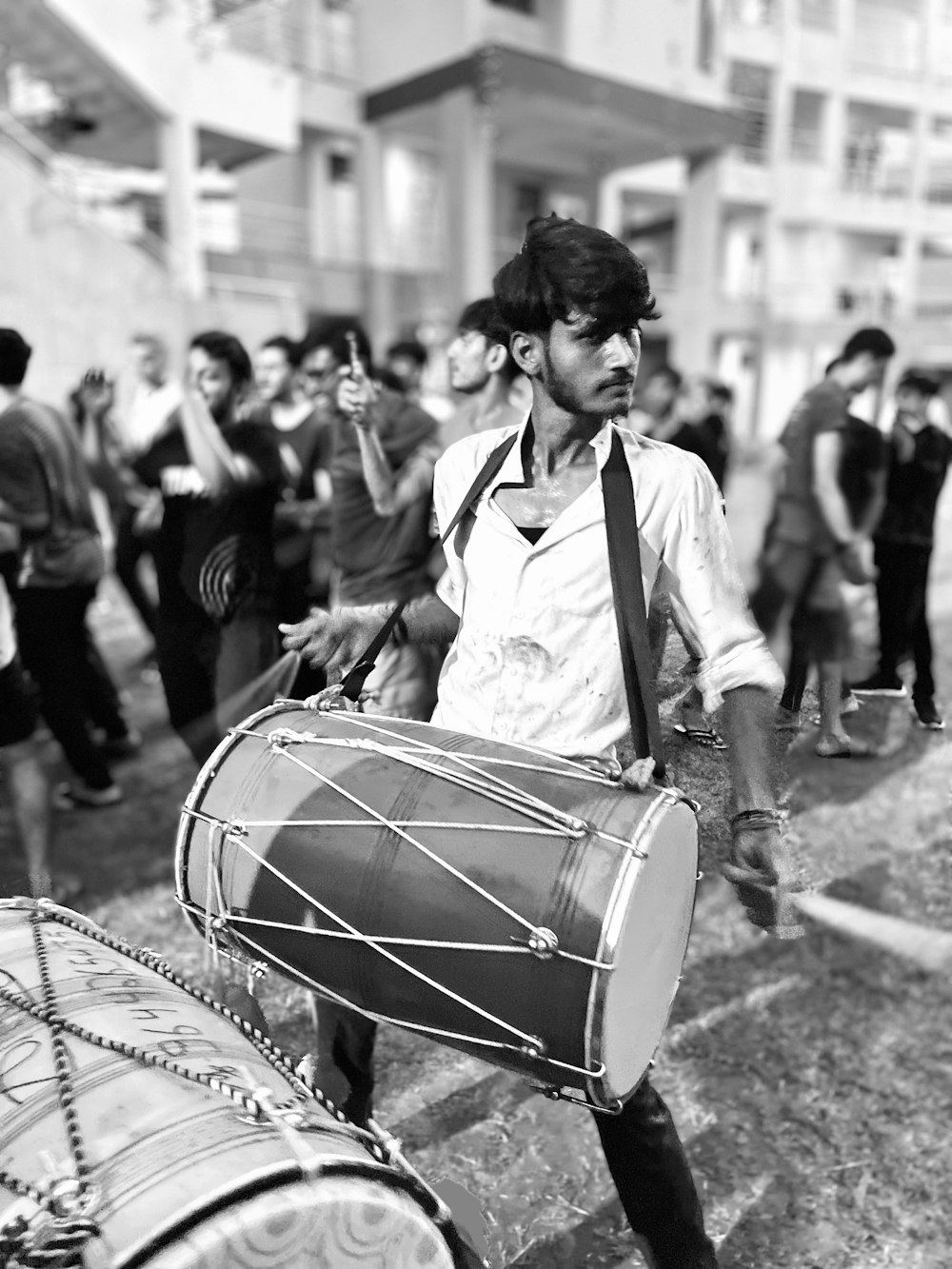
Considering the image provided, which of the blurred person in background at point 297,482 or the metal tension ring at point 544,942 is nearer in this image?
the metal tension ring at point 544,942

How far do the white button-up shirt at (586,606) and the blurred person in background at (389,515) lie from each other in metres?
1.40

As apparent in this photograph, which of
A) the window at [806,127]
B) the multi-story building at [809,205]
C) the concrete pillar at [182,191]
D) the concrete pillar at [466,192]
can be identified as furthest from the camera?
the window at [806,127]

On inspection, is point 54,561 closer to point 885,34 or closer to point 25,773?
point 25,773

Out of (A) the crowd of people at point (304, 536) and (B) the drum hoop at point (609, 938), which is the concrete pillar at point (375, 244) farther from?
(B) the drum hoop at point (609, 938)

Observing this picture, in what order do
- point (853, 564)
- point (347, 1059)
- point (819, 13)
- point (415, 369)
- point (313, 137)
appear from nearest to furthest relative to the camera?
1. point (347, 1059)
2. point (853, 564)
3. point (415, 369)
4. point (313, 137)
5. point (819, 13)

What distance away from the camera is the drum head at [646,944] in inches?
52.9

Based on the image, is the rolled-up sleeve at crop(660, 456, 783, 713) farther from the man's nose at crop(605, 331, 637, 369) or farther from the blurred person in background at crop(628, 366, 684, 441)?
the blurred person in background at crop(628, 366, 684, 441)

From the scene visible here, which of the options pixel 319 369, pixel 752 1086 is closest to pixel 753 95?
pixel 319 369

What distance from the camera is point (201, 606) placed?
3.07 metres

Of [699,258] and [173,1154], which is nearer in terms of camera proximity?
[173,1154]

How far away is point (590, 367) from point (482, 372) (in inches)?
65.2

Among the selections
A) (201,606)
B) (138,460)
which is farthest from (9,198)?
(201,606)

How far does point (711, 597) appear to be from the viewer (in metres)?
1.55

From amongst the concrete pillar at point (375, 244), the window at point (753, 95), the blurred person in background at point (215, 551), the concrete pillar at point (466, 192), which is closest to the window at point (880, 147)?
the window at point (753, 95)
